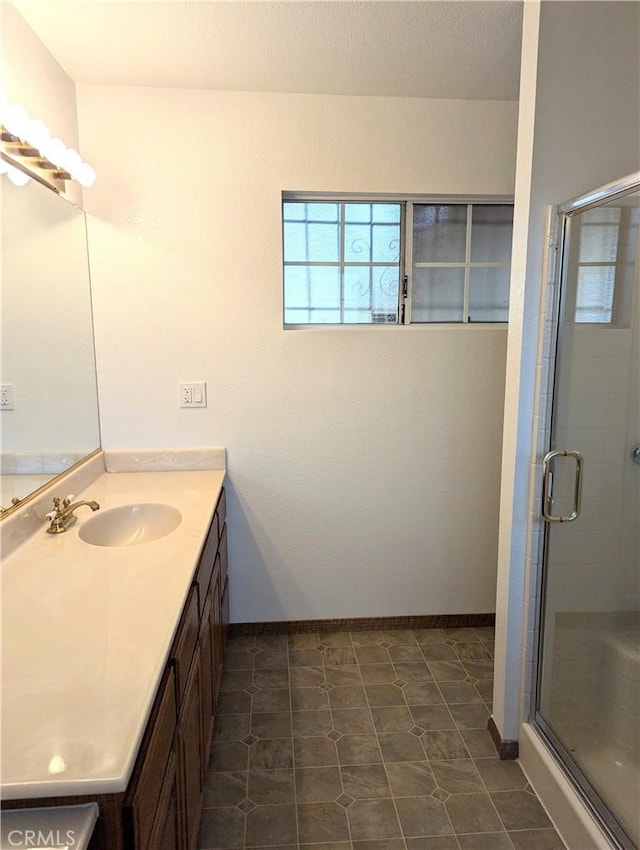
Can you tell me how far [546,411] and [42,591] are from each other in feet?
5.24

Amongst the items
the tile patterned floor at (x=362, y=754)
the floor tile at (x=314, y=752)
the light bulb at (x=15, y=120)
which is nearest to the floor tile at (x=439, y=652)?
the tile patterned floor at (x=362, y=754)

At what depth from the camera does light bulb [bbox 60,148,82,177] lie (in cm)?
197

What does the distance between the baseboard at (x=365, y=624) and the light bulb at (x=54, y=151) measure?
218 cm

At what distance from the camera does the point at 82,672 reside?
1083 mm

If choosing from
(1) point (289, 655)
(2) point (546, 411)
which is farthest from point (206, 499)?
Answer: (2) point (546, 411)

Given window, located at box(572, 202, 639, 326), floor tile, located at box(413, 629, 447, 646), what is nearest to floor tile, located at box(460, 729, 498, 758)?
floor tile, located at box(413, 629, 447, 646)

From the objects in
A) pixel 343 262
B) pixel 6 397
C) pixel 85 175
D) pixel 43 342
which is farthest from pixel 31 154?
pixel 343 262

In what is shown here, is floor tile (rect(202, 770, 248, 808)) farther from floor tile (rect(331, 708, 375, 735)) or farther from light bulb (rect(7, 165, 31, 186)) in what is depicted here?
light bulb (rect(7, 165, 31, 186))

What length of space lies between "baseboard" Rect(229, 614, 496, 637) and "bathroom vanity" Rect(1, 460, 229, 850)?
77cm

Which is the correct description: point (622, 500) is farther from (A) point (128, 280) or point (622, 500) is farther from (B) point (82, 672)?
(A) point (128, 280)

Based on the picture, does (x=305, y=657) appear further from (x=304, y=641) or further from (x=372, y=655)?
(x=372, y=655)

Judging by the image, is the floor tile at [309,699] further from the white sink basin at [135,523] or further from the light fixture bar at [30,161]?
the light fixture bar at [30,161]

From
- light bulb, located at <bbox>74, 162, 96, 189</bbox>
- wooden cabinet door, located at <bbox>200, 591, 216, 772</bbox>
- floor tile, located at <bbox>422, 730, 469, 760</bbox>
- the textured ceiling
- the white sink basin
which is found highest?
the textured ceiling

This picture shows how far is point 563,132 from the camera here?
1.72 meters
